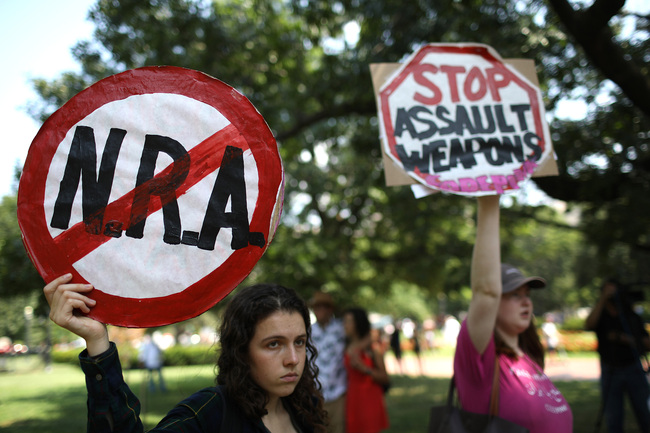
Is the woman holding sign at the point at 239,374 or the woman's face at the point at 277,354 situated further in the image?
the woman's face at the point at 277,354

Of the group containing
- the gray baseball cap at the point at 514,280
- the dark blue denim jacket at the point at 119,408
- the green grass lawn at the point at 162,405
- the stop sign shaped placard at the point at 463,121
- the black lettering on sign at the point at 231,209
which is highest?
the stop sign shaped placard at the point at 463,121

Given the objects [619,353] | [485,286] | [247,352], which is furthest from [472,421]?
[619,353]

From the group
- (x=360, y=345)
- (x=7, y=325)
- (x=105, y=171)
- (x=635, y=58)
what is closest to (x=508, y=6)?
(x=635, y=58)

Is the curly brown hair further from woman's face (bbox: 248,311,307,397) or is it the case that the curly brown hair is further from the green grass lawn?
the green grass lawn

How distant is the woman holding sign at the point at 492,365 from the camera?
2.22 m

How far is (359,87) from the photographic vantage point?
7.30 metres

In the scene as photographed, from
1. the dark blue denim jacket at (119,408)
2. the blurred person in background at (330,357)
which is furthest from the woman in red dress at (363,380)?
the dark blue denim jacket at (119,408)

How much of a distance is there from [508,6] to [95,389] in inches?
246

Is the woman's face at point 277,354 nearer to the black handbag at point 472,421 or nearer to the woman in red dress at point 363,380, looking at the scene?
the black handbag at point 472,421

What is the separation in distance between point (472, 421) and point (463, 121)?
1.52m

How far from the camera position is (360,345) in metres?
5.15

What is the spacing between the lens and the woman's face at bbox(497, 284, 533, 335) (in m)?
2.54

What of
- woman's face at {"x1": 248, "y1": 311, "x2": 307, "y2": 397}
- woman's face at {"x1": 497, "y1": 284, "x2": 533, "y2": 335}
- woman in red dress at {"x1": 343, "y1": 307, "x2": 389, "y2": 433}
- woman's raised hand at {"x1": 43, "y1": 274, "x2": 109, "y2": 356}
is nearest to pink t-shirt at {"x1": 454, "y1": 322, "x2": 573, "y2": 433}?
woman's face at {"x1": 497, "y1": 284, "x2": 533, "y2": 335}

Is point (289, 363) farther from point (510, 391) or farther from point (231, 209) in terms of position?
point (510, 391)
